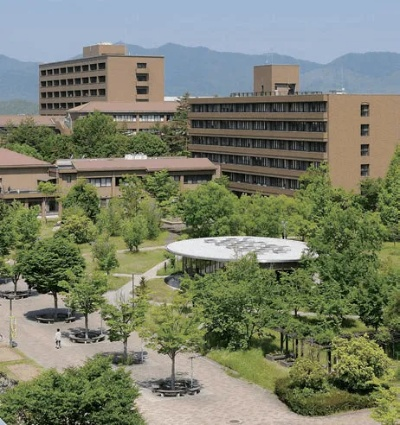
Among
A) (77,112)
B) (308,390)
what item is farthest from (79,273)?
(77,112)

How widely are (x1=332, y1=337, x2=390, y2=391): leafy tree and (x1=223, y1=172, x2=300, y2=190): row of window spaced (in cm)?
6040

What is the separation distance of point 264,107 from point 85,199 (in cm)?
2859

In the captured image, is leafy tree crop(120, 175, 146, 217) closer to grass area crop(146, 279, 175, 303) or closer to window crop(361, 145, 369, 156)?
grass area crop(146, 279, 175, 303)

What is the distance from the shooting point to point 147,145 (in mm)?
129625

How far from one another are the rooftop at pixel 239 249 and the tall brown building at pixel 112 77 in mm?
102146

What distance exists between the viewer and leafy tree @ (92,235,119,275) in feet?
204

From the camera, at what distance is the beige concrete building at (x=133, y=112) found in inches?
5999

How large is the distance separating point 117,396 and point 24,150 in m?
95.7

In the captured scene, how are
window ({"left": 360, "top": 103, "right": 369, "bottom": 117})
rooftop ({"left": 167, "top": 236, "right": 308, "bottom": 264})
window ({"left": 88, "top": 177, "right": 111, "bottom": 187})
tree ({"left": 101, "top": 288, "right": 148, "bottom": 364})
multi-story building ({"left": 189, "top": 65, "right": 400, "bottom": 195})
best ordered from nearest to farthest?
tree ({"left": 101, "top": 288, "right": 148, "bottom": 364})
rooftop ({"left": 167, "top": 236, "right": 308, "bottom": 264})
multi-story building ({"left": 189, "top": 65, "right": 400, "bottom": 195})
window ({"left": 360, "top": 103, "right": 369, "bottom": 117})
window ({"left": 88, "top": 177, "right": 111, "bottom": 187})

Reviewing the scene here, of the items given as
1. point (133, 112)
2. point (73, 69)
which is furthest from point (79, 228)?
point (73, 69)

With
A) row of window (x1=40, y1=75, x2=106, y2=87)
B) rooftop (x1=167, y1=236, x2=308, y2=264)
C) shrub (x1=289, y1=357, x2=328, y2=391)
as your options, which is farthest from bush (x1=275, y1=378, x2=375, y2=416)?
row of window (x1=40, y1=75, x2=106, y2=87)

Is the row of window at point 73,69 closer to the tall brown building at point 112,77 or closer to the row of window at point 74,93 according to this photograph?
the tall brown building at point 112,77

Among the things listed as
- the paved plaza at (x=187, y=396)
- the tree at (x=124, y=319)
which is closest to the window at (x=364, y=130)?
the paved plaza at (x=187, y=396)

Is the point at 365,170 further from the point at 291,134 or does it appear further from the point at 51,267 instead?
the point at 51,267
